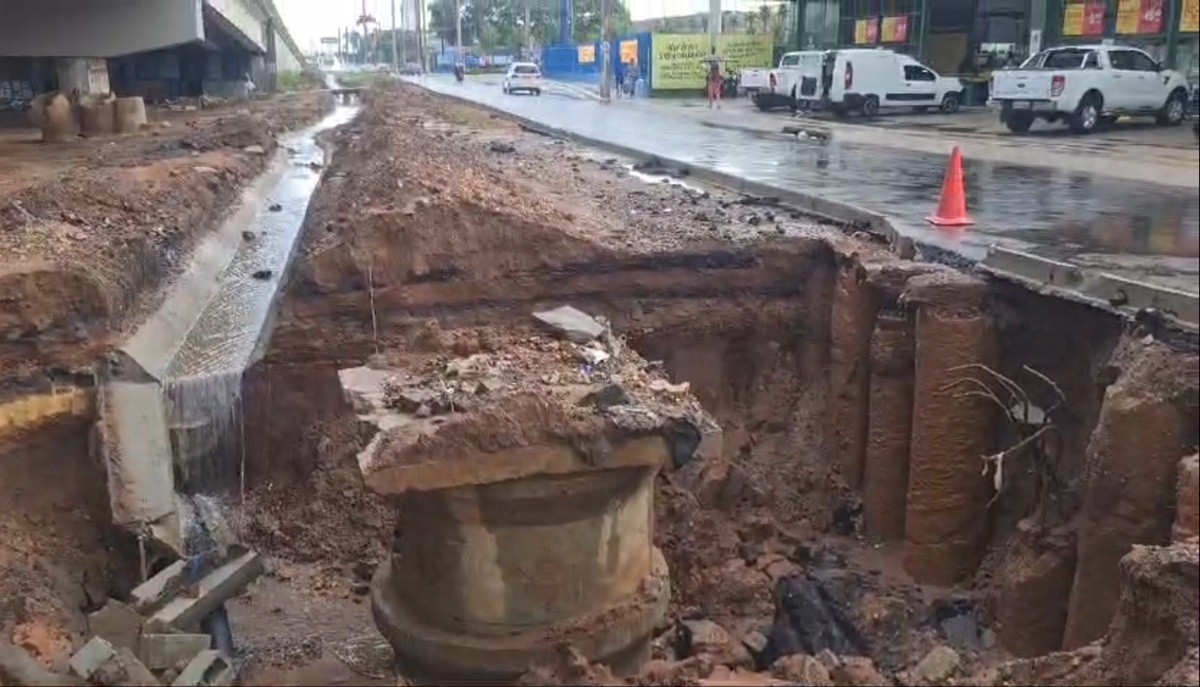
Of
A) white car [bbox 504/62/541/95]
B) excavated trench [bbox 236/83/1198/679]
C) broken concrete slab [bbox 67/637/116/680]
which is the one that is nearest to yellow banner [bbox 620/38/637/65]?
white car [bbox 504/62/541/95]

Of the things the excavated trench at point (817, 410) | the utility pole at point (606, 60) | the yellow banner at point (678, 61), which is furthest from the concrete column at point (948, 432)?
the yellow banner at point (678, 61)

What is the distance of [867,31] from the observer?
36656 millimetres

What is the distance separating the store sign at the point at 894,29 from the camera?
34562 mm

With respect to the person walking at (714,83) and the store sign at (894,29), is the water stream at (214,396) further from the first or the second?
the person walking at (714,83)

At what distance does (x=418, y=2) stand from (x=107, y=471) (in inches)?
3532

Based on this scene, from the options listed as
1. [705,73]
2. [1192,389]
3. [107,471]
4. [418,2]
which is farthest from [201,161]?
[418,2]

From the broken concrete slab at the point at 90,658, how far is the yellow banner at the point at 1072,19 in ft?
60.5

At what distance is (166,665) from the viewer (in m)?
6.01

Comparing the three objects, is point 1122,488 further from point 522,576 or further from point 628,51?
point 628,51

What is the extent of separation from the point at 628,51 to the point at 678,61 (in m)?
5.95

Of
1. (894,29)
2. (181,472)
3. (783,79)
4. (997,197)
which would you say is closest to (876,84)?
(783,79)

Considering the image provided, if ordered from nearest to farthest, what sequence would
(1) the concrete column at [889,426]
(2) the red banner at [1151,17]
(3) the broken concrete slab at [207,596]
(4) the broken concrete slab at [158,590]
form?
(3) the broken concrete slab at [207,596] < (4) the broken concrete slab at [158,590] < (1) the concrete column at [889,426] < (2) the red banner at [1151,17]

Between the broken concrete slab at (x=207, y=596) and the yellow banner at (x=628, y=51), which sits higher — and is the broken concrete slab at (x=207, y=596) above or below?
below

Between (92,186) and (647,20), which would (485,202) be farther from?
(647,20)
